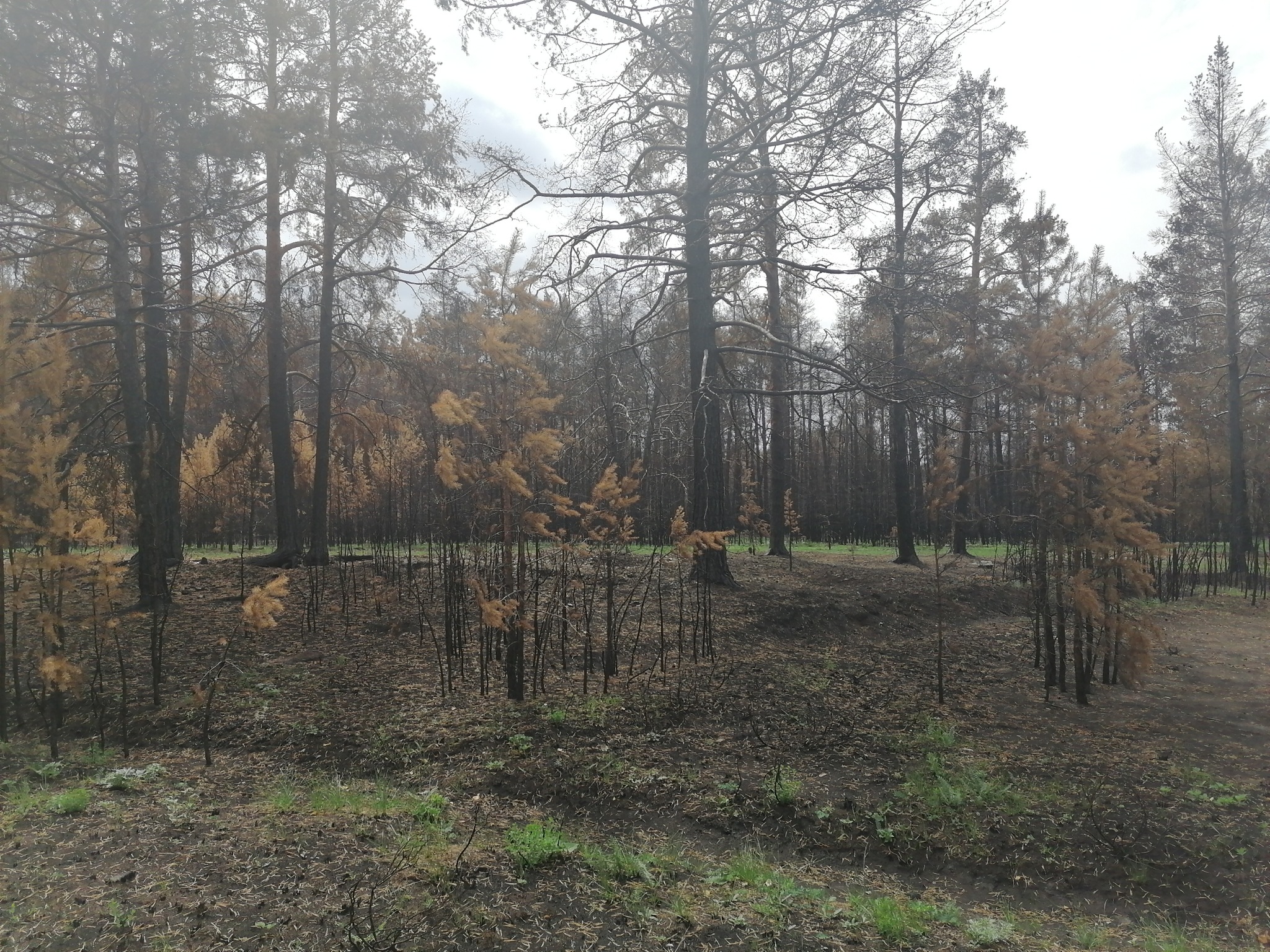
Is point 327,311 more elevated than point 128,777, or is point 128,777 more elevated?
point 327,311

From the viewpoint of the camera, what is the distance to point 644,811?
176 inches

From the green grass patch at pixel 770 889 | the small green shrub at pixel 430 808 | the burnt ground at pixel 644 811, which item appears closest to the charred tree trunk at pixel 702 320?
the burnt ground at pixel 644 811

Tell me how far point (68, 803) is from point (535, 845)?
8.88 feet

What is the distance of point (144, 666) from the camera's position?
6.83 m

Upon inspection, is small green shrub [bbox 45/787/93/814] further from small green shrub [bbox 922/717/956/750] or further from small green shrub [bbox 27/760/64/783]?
small green shrub [bbox 922/717/956/750]

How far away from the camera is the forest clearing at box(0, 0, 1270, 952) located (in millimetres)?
3564

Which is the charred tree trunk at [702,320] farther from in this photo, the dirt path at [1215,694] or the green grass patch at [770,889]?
the green grass patch at [770,889]

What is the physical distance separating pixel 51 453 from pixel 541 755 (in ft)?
13.1

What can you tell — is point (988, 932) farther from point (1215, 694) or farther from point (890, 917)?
point (1215, 694)

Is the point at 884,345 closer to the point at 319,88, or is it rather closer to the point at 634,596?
the point at 634,596

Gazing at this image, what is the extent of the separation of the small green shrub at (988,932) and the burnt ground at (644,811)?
0.03ft

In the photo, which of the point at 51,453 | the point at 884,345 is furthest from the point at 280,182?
the point at 884,345

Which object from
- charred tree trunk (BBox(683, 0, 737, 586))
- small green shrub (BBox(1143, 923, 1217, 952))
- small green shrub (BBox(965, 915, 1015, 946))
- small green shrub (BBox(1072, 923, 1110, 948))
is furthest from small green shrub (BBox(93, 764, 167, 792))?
charred tree trunk (BBox(683, 0, 737, 586))

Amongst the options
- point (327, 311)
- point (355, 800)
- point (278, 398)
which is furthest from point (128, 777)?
point (327, 311)
